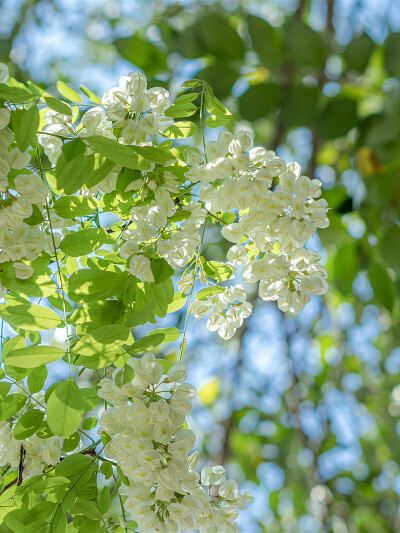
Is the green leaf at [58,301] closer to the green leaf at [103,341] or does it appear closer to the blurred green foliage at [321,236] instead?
the green leaf at [103,341]

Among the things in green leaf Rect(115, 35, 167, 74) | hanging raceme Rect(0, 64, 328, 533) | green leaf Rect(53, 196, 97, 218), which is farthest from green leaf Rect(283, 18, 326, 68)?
green leaf Rect(53, 196, 97, 218)

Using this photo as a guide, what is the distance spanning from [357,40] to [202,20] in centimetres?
22

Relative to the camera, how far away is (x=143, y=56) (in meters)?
0.80

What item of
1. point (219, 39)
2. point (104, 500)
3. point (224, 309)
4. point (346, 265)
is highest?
point (219, 39)

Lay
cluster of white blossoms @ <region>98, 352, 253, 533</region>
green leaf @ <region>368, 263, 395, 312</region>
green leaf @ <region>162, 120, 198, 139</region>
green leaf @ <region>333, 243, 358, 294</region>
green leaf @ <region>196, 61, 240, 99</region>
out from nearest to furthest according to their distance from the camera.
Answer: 1. cluster of white blossoms @ <region>98, 352, 253, 533</region>
2. green leaf @ <region>162, 120, 198, 139</region>
3. green leaf @ <region>196, 61, 240, 99</region>
4. green leaf @ <region>368, 263, 395, 312</region>
5. green leaf @ <region>333, 243, 358, 294</region>

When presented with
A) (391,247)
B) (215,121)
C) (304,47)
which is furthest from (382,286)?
(215,121)

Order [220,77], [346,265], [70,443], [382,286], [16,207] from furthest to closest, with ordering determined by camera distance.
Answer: [346,265] < [382,286] < [220,77] < [70,443] < [16,207]

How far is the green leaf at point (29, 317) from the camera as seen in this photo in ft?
1.33

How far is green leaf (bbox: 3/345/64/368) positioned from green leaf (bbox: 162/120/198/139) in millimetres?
206

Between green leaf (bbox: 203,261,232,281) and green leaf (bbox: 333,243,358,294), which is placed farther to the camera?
green leaf (bbox: 333,243,358,294)

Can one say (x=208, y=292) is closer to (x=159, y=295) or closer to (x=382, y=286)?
(x=159, y=295)

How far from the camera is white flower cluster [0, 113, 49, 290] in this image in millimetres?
372

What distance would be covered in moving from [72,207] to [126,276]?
87 millimetres

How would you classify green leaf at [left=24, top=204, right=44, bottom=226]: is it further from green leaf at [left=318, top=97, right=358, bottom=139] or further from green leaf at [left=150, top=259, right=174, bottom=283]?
green leaf at [left=318, top=97, right=358, bottom=139]
